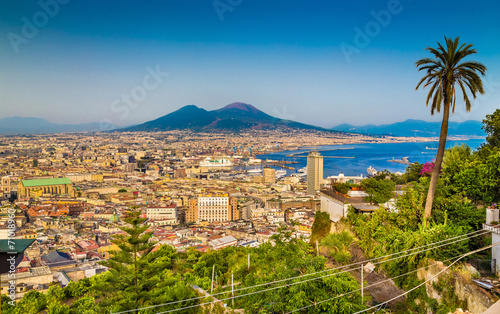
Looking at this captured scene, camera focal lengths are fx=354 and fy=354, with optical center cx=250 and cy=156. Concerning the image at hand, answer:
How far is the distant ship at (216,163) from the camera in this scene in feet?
213

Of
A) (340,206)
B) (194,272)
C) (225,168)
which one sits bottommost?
(225,168)

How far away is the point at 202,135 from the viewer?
10819 centimetres

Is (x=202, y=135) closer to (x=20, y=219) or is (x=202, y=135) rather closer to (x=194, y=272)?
(x=20, y=219)

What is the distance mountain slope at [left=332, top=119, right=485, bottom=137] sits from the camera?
4500 cm

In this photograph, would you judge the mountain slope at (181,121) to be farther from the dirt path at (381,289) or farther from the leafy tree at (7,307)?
the dirt path at (381,289)

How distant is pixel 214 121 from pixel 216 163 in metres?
63.8

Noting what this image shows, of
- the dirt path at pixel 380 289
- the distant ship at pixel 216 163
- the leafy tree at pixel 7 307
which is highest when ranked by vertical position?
the dirt path at pixel 380 289

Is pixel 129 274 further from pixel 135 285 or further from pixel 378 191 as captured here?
pixel 378 191

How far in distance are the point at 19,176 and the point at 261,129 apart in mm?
91117

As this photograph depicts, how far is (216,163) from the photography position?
65.7 m

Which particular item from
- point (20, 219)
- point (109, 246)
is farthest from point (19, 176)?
point (109, 246)

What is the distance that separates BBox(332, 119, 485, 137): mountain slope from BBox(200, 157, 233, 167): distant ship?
35.7 m

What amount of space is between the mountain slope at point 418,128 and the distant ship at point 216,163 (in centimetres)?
3568

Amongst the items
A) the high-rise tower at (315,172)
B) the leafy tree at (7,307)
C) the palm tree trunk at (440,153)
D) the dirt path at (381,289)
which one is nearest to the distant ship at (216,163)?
the high-rise tower at (315,172)
